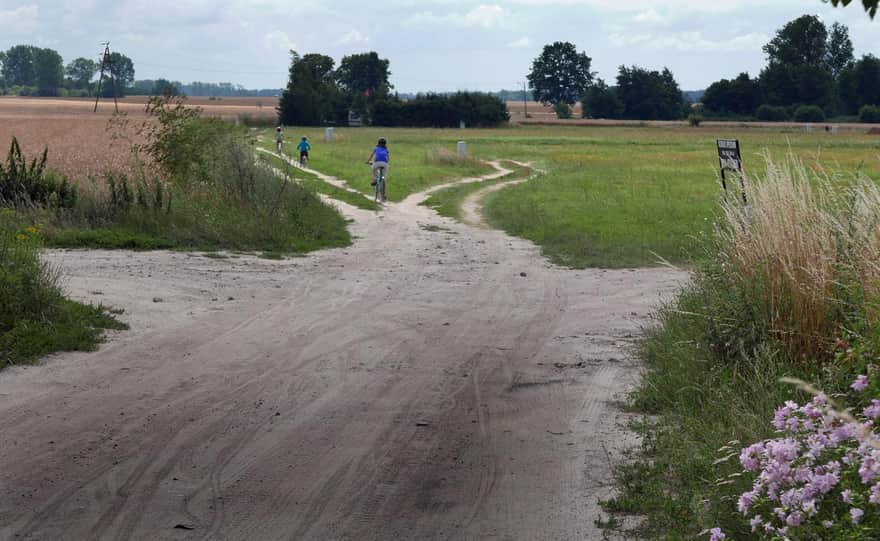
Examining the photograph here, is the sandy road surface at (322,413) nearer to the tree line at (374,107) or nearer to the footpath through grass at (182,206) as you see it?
the footpath through grass at (182,206)

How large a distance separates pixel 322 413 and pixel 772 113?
122023 millimetres

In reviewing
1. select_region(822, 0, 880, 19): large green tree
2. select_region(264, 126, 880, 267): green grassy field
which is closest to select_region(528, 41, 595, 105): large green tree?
select_region(264, 126, 880, 267): green grassy field

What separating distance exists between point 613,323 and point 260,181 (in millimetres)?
10967

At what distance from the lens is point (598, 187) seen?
34.9m

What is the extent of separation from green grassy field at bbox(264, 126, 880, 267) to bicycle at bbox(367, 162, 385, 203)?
111 centimetres

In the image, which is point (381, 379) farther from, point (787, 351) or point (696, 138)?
point (696, 138)

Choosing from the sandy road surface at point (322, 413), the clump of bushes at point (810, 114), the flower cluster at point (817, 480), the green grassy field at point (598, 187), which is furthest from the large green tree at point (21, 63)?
the flower cluster at point (817, 480)

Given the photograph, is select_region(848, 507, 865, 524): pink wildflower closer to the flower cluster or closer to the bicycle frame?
the flower cluster

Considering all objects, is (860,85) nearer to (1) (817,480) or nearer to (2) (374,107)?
(2) (374,107)

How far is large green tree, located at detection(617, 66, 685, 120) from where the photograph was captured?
140 m

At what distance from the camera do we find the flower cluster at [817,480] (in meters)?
4.61

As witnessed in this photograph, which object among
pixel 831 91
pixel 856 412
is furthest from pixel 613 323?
pixel 831 91

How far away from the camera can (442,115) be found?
113250 millimetres

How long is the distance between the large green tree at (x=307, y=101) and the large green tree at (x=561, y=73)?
203ft
